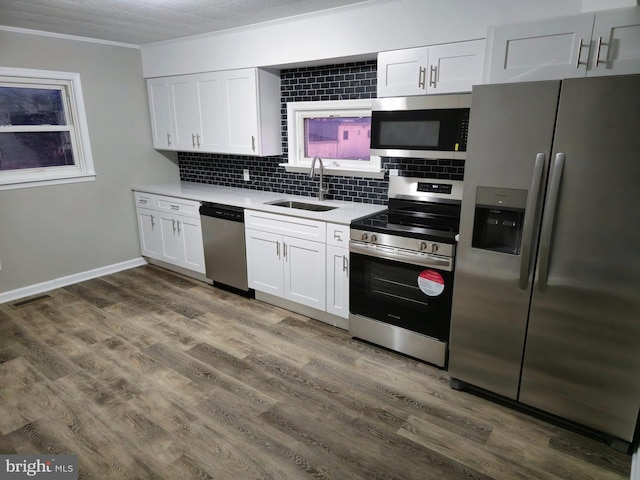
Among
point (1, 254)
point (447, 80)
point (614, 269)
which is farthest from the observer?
point (1, 254)

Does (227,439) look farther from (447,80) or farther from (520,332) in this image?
(447,80)

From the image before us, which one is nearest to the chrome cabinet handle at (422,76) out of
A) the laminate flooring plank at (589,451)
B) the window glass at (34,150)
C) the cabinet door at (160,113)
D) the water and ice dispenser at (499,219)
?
the water and ice dispenser at (499,219)

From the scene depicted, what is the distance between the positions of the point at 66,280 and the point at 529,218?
174 inches

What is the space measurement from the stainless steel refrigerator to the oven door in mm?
215

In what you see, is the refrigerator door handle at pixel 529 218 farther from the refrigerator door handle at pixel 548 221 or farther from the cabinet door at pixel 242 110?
the cabinet door at pixel 242 110

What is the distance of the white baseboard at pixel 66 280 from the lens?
3893mm

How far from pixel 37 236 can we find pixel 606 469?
15.9 ft

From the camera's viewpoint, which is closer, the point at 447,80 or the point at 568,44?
the point at 568,44

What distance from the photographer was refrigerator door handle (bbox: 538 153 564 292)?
193cm

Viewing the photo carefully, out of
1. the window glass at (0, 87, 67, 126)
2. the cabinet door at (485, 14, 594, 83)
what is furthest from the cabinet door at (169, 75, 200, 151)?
the cabinet door at (485, 14, 594, 83)

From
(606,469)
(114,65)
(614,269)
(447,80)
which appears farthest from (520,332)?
(114,65)

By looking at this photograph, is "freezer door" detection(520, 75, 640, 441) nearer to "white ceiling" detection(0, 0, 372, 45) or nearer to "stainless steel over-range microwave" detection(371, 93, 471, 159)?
"stainless steel over-range microwave" detection(371, 93, 471, 159)

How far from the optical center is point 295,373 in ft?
8.85

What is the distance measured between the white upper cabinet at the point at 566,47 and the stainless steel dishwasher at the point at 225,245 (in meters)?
2.42
